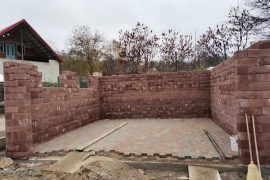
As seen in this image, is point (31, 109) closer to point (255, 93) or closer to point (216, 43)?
point (255, 93)

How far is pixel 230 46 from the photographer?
845 inches

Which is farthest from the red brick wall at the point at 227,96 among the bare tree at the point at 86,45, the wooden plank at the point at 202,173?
the bare tree at the point at 86,45

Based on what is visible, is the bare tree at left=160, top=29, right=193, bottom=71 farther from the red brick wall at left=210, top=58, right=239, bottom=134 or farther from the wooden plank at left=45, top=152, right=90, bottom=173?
the wooden plank at left=45, top=152, right=90, bottom=173

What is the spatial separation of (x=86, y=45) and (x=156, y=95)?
1970 cm

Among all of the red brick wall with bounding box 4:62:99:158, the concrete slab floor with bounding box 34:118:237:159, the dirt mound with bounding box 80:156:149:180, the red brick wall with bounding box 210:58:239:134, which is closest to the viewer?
the dirt mound with bounding box 80:156:149:180

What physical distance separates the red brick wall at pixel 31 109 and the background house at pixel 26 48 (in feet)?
48.7

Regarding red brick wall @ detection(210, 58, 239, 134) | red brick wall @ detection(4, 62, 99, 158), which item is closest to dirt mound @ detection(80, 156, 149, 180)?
red brick wall @ detection(4, 62, 99, 158)

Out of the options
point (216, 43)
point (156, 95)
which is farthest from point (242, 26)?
point (156, 95)

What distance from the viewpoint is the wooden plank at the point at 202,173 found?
409cm

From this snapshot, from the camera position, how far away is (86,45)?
1160 inches

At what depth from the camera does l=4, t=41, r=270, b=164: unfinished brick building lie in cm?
447

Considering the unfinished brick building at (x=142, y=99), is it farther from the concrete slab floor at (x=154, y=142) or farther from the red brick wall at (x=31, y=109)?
the concrete slab floor at (x=154, y=142)

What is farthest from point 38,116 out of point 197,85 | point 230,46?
point 230,46

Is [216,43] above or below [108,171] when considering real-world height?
above
